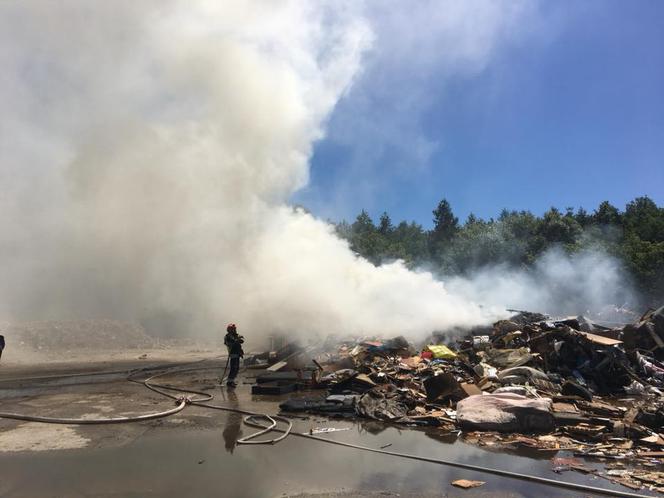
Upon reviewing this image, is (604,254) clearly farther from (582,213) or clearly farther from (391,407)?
(391,407)

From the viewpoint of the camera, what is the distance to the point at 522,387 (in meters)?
Result: 8.44

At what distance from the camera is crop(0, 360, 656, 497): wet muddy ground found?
470cm

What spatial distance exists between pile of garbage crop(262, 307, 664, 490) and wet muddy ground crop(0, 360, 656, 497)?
2.05 ft

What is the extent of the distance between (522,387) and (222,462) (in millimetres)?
6071

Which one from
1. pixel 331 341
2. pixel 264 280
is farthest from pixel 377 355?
pixel 264 280

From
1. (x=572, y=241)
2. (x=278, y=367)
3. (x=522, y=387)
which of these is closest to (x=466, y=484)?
(x=522, y=387)

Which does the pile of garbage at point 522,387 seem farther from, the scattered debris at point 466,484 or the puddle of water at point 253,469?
the scattered debris at point 466,484

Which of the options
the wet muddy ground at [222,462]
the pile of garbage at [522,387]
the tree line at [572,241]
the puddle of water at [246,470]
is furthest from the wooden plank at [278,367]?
the tree line at [572,241]

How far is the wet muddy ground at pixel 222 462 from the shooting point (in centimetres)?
470

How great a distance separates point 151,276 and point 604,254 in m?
34.1

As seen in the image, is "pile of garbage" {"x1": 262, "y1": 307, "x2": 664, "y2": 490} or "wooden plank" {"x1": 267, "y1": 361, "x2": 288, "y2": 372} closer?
"pile of garbage" {"x1": 262, "y1": 307, "x2": 664, "y2": 490}

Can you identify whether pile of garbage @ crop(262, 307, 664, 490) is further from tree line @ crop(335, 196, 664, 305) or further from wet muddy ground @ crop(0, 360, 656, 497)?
tree line @ crop(335, 196, 664, 305)

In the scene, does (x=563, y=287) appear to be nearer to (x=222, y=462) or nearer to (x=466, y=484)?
(x=466, y=484)

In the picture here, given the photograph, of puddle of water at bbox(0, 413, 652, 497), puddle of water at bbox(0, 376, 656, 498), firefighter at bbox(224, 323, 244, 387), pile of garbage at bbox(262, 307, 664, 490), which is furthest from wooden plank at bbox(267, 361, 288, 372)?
puddle of water at bbox(0, 413, 652, 497)
